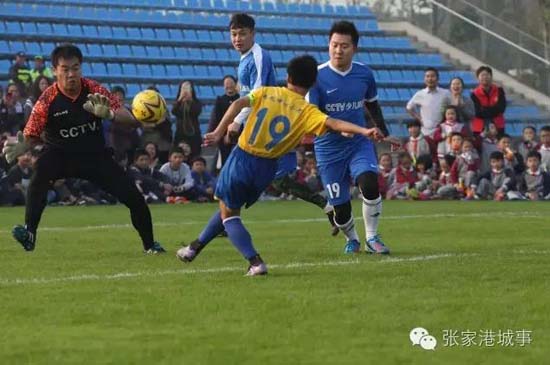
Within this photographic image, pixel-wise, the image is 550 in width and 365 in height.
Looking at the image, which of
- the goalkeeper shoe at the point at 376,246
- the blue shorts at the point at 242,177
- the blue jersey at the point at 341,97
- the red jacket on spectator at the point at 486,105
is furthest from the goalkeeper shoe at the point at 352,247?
the red jacket on spectator at the point at 486,105

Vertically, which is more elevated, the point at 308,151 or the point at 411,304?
the point at 411,304

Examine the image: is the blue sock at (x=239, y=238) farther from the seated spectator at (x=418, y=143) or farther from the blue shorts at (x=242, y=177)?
the seated spectator at (x=418, y=143)

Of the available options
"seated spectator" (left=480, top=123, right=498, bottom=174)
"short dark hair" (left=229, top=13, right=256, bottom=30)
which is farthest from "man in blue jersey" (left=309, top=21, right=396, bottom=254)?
"seated spectator" (left=480, top=123, right=498, bottom=174)

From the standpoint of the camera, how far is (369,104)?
12227 mm

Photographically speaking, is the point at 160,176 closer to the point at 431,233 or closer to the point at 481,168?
the point at 481,168

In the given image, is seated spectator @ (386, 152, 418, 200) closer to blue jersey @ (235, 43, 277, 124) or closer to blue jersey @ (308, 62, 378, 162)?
blue jersey @ (235, 43, 277, 124)

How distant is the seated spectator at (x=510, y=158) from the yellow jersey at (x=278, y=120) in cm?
1522

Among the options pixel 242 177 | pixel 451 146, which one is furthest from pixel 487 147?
pixel 242 177

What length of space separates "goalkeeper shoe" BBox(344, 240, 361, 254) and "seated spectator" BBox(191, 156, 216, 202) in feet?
36.9

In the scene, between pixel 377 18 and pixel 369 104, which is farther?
pixel 377 18

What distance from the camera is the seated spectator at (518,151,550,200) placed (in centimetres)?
2388

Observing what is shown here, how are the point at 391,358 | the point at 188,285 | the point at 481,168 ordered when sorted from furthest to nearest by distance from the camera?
the point at 481,168, the point at 188,285, the point at 391,358

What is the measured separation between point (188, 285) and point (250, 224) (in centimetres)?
763

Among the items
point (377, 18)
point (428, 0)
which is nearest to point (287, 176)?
point (428, 0)
